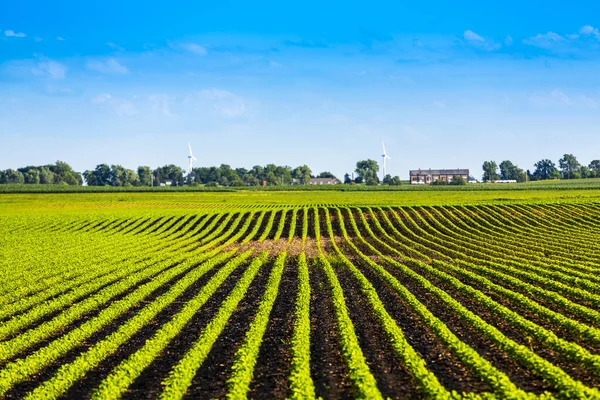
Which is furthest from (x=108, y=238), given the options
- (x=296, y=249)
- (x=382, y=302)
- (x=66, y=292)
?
(x=382, y=302)

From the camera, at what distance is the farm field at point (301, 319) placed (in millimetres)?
12766

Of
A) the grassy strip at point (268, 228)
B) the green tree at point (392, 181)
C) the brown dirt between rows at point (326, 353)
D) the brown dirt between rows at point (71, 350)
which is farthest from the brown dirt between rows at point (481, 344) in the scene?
the green tree at point (392, 181)

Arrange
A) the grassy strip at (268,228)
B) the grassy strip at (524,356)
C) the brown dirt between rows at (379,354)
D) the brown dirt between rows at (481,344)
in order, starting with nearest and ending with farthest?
the grassy strip at (524,356) → the brown dirt between rows at (379,354) → the brown dirt between rows at (481,344) → the grassy strip at (268,228)

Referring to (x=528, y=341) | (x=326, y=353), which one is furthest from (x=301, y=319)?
(x=528, y=341)

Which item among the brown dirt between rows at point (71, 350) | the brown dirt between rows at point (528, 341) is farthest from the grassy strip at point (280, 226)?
the brown dirt between rows at point (528, 341)

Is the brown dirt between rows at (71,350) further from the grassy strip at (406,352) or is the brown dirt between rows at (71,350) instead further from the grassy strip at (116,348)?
the grassy strip at (406,352)

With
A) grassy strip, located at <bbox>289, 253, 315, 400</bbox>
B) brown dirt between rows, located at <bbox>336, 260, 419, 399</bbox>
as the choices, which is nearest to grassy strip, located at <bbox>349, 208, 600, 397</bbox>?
brown dirt between rows, located at <bbox>336, 260, 419, 399</bbox>

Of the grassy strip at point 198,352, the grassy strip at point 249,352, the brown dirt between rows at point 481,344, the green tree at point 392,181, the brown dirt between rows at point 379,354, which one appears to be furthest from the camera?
the green tree at point 392,181

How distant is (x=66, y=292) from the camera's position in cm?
2356

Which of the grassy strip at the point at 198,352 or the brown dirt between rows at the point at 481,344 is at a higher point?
the grassy strip at the point at 198,352

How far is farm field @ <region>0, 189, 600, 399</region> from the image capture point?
1277 cm

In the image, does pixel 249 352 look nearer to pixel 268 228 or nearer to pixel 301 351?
pixel 301 351

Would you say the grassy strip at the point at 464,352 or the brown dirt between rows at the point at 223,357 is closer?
the grassy strip at the point at 464,352

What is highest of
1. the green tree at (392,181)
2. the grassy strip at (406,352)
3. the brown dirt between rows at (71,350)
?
the green tree at (392,181)
